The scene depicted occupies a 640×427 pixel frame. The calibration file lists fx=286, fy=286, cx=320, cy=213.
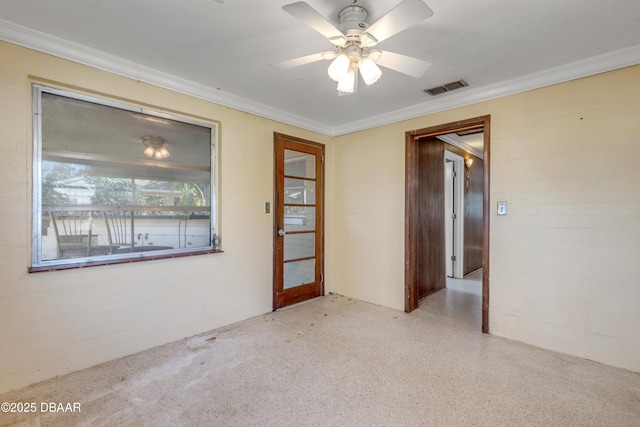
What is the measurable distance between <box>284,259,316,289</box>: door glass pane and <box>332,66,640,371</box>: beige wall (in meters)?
2.17

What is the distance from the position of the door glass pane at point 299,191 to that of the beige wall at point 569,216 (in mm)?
1749

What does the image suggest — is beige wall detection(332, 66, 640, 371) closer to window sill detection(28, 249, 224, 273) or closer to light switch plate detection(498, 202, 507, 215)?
light switch plate detection(498, 202, 507, 215)

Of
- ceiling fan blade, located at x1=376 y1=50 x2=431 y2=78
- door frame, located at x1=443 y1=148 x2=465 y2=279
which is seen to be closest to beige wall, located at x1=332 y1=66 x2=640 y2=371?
ceiling fan blade, located at x1=376 y1=50 x2=431 y2=78

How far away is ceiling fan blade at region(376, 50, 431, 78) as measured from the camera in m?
1.72

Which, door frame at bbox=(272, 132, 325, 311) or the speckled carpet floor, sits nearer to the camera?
the speckled carpet floor

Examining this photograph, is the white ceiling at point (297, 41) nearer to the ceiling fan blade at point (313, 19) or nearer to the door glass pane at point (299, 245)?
the ceiling fan blade at point (313, 19)

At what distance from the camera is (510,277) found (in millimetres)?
2771

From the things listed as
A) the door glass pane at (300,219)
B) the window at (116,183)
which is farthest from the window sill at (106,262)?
the door glass pane at (300,219)

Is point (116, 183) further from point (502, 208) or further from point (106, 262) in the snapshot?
point (502, 208)

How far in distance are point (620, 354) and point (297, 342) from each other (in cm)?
263

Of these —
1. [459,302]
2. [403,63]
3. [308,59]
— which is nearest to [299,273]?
[459,302]

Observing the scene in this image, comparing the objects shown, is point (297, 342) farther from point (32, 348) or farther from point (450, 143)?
point (450, 143)

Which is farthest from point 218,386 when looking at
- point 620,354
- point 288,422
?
point 620,354

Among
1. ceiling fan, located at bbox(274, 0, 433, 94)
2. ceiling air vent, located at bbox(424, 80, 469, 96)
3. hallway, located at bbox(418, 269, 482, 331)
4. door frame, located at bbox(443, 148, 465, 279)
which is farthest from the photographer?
door frame, located at bbox(443, 148, 465, 279)
